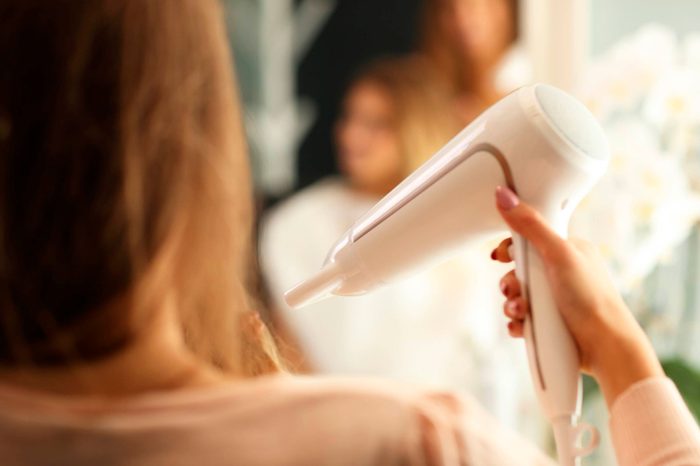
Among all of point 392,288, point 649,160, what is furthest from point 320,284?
point 392,288

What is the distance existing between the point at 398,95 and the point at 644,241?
0.58 m

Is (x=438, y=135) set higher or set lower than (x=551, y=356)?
higher

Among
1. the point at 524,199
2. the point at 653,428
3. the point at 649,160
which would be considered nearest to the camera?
the point at 653,428

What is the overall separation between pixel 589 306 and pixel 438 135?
3.83 feet

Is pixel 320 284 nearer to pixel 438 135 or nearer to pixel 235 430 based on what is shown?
pixel 235 430

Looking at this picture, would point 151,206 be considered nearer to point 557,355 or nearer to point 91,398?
point 91,398

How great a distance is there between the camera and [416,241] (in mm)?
771

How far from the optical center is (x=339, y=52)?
6.33 ft

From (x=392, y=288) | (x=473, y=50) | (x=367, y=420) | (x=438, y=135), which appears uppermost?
(x=473, y=50)

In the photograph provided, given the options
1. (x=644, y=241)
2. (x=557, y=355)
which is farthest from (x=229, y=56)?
(x=644, y=241)

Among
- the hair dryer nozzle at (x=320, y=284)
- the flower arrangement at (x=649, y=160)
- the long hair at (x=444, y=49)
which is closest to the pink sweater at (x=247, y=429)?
the hair dryer nozzle at (x=320, y=284)

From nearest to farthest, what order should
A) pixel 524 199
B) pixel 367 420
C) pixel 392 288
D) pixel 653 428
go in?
pixel 367 420, pixel 653 428, pixel 524 199, pixel 392 288

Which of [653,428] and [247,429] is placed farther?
[653,428]

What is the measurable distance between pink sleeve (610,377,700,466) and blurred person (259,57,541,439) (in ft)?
3.63
